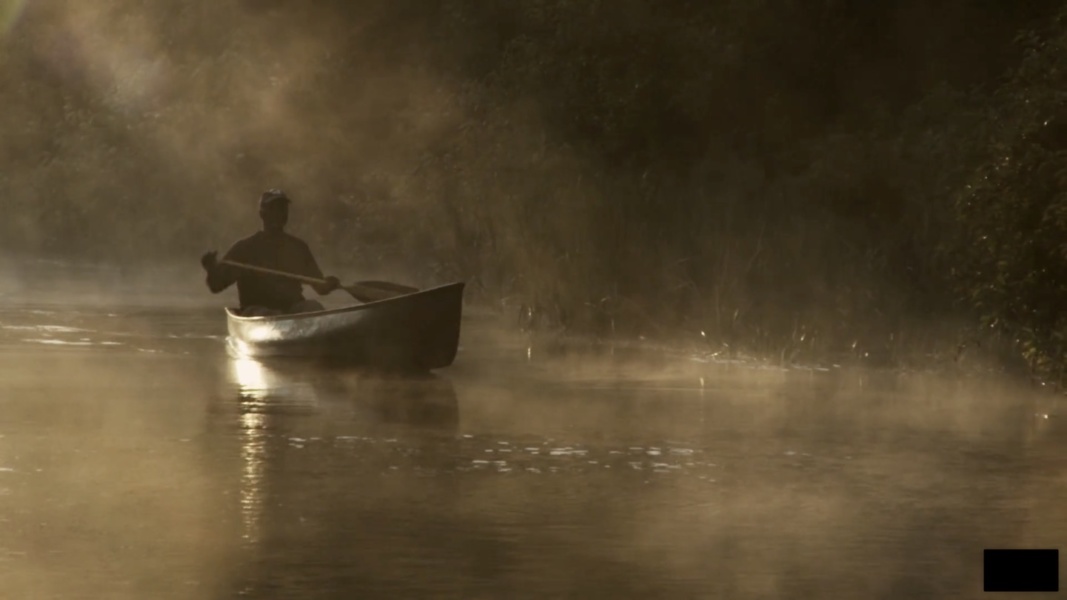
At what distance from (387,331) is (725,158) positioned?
720cm

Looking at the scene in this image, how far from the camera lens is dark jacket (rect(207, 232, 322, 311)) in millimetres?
27656

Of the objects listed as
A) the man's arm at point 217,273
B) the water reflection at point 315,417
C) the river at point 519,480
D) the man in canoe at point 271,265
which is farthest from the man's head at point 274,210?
the river at point 519,480

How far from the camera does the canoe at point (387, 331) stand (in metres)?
24.8

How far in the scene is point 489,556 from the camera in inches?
485

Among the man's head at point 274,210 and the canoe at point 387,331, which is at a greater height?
the man's head at point 274,210

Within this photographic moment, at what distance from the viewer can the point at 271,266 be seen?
27812 millimetres

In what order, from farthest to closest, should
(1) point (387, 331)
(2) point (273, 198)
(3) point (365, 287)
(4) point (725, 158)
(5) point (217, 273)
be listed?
(4) point (725, 158), (3) point (365, 287), (2) point (273, 198), (5) point (217, 273), (1) point (387, 331)

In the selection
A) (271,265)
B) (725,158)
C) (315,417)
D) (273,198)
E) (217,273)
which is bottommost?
(315,417)

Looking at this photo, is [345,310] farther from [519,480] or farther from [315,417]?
[519,480]

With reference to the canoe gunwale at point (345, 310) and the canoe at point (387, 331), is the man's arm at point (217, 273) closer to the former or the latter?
the canoe gunwale at point (345, 310)

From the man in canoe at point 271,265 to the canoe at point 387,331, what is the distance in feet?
6.03

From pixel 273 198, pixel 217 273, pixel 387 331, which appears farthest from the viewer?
pixel 273 198

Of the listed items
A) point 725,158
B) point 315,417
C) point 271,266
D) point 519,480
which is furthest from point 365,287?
point 519,480

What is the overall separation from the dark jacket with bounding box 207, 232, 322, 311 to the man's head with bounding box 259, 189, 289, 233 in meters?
0.13
